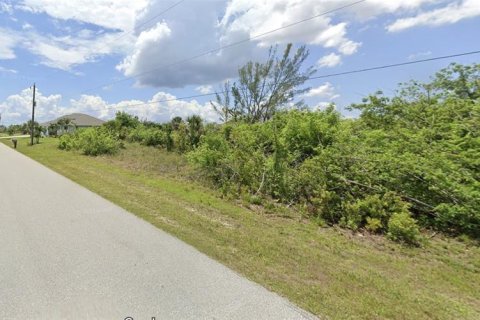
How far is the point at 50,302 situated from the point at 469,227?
23.6 ft

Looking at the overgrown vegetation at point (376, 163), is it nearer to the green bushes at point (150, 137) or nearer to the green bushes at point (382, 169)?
the green bushes at point (382, 169)

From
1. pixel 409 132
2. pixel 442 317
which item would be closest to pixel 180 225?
pixel 442 317

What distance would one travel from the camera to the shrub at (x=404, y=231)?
6.58 m

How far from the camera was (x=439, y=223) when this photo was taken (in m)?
7.32

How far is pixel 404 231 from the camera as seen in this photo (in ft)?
21.6

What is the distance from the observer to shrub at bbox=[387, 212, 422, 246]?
6.58 metres

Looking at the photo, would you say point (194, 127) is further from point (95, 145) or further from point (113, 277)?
point (113, 277)

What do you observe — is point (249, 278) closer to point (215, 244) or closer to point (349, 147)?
point (215, 244)

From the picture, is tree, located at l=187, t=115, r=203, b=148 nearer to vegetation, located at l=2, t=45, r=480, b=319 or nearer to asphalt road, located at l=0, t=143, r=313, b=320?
vegetation, located at l=2, t=45, r=480, b=319

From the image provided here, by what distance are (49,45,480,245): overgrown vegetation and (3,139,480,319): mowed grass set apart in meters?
0.56

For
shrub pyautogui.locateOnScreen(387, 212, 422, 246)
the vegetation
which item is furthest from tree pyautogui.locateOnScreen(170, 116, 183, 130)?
shrub pyautogui.locateOnScreen(387, 212, 422, 246)

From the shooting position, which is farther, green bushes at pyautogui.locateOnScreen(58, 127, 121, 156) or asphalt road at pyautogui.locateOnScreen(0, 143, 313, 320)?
green bushes at pyautogui.locateOnScreen(58, 127, 121, 156)

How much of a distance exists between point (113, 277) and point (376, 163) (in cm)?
636

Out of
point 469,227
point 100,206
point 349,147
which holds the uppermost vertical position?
point 349,147
